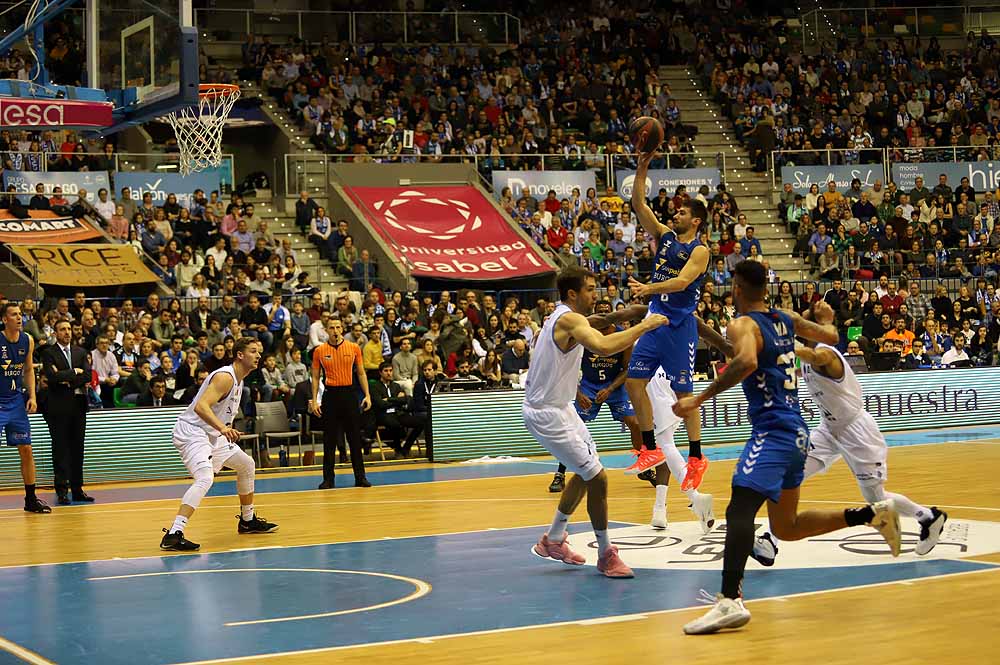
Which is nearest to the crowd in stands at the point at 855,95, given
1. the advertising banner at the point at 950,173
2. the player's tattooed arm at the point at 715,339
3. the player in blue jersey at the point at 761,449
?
the advertising banner at the point at 950,173

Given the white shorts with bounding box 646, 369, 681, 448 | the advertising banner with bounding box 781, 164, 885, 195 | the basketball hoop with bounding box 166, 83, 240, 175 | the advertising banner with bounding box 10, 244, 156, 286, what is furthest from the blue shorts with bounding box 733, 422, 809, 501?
the advertising banner with bounding box 781, 164, 885, 195

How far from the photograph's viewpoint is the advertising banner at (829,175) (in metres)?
30.9

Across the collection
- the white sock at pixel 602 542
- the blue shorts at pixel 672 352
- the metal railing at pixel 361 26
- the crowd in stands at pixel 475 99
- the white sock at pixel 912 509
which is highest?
the metal railing at pixel 361 26

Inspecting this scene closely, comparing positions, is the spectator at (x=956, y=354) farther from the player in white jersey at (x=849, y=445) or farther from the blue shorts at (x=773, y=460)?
the blue shorts at (x=773, y=460)

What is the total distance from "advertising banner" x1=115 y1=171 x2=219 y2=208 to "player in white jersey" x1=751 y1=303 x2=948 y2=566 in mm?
17944

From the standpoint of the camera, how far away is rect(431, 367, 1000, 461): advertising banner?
63.6 ft

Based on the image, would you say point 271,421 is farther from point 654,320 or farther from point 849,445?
point 654,320

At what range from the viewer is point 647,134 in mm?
10828

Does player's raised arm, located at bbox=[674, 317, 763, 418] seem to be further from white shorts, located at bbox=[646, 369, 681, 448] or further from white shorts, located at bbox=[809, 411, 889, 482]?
white shorts, located at bbox=[646, 369, 681, 448]

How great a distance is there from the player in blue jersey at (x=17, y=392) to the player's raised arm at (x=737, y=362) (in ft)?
30.5

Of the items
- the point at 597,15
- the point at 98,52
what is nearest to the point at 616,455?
the point at 98,52

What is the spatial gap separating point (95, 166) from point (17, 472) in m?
10.2

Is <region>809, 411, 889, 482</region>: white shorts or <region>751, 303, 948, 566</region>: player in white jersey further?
<region>809, 411, 889, 482</region>: white shorts

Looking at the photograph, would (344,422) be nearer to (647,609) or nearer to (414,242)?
(647,609)
